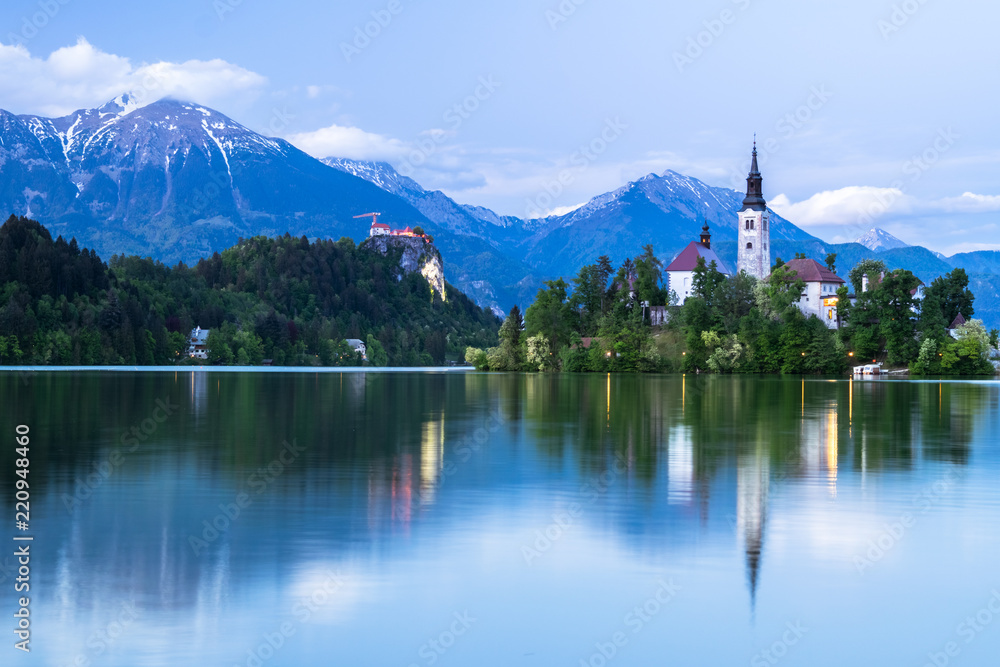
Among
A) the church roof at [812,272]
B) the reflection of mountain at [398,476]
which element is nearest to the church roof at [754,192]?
the church roof at [812,272]

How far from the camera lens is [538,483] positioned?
2498 centimetres

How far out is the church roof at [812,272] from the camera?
153500 millimetres

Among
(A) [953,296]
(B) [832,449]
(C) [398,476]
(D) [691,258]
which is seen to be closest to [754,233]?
(D) [691,258]

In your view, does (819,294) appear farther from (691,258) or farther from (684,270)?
(691,258)

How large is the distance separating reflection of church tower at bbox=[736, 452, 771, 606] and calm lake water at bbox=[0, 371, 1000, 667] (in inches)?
3.9

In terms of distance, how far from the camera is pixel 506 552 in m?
16.9

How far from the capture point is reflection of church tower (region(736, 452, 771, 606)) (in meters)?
16.2

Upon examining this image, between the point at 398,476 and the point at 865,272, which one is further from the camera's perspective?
the point at 865,272

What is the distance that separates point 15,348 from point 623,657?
16675 cm

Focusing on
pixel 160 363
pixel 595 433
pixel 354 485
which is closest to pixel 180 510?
pixel 354 485

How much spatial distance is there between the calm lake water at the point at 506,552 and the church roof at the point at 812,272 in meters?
123

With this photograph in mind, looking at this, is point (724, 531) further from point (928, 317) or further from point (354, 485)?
point (928, 317)

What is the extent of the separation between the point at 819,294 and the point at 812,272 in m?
3.69

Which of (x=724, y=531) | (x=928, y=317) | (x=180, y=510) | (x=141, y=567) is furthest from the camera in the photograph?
(x=928, y=317)
